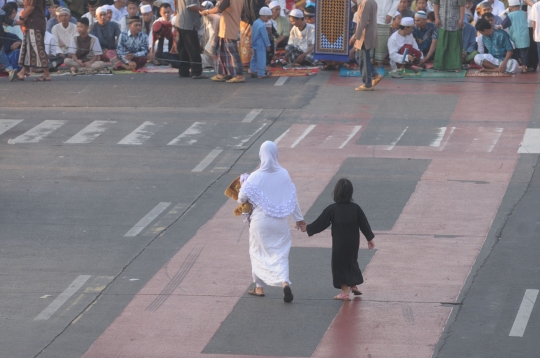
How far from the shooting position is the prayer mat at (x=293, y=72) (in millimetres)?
21530

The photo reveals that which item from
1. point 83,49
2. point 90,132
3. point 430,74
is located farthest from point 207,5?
point 90,132

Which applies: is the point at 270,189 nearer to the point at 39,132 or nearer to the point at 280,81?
the point at 39,132

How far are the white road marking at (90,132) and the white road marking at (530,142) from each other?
6808 millimetres

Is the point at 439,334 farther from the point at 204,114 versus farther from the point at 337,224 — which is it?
the point at 204,114

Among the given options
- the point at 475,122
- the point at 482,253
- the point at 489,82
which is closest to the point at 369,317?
the point at 482,253

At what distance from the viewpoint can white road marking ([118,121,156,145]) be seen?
16448 millimetres

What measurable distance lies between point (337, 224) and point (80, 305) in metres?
2.59

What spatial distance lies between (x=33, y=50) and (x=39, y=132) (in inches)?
150

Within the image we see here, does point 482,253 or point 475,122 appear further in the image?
point 475,122

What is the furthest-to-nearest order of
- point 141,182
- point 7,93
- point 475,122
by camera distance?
point 7,93 → point 475,122 → point 141,182

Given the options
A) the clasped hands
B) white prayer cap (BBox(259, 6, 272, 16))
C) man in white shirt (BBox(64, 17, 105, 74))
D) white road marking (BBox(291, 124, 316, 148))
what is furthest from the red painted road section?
man in white shirt (BBox(64, 17, 105, 74))

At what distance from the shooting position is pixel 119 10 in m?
25.4

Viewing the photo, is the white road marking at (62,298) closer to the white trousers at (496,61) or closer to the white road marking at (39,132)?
the white road marking at (39,132)

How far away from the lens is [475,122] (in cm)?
1731
